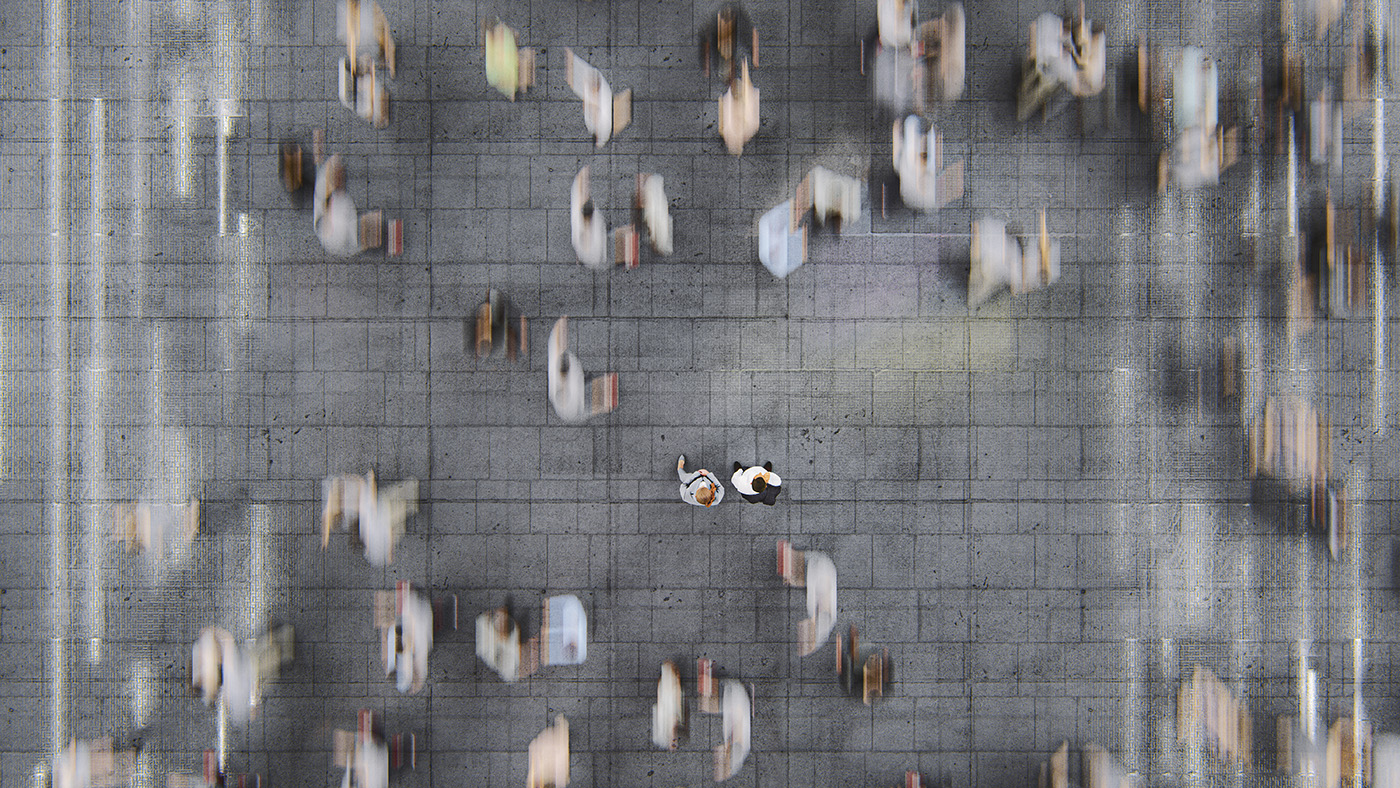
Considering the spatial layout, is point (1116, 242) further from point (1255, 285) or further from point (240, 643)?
point (240, 643)

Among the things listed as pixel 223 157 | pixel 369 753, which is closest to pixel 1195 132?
pixel 223 157

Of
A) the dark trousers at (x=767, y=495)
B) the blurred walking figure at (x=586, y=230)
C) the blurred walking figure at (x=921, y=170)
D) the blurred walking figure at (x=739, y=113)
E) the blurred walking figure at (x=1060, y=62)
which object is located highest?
the blurred walking figure at (x=1060, y=62)

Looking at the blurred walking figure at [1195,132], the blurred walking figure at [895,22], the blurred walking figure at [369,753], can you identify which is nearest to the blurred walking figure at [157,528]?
the blurred walking figure at [369,753]

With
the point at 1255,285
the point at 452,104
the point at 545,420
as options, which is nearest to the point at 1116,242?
the point at 1255,285

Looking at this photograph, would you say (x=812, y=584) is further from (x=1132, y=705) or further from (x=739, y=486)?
(x=1132, y=705)

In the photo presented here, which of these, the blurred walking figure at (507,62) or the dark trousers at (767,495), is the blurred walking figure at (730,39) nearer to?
the blurred walking figure at (507,62)

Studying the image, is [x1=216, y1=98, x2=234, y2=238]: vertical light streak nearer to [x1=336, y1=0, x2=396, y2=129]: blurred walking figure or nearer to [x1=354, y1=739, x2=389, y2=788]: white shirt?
[x1=336, y1=0, x2=396, y2=129]: blurred walking figure
